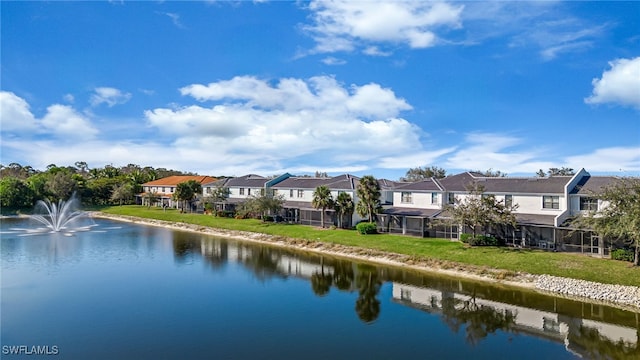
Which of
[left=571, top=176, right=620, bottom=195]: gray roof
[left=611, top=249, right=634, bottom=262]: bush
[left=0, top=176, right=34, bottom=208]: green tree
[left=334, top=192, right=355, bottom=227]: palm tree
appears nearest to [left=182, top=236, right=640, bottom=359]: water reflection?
[left=611, top=249, right=634, bottom=262]: bush

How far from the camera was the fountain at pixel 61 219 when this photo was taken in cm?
5847

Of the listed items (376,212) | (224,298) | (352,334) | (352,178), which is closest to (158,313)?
(224,298)

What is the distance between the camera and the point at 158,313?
23.9 m

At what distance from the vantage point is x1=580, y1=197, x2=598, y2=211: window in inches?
1447

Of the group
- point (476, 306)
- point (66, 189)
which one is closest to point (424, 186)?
point (476, 306)

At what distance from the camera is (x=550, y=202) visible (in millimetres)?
39594

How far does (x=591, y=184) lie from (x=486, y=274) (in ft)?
51.0

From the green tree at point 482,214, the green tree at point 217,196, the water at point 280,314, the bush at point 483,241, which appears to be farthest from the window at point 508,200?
the green tree at point 217,196

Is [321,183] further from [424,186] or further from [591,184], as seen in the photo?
[591,184]

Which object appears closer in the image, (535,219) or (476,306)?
(476,306)

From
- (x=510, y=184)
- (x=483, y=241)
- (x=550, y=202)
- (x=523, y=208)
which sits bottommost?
(x=483, y=241)

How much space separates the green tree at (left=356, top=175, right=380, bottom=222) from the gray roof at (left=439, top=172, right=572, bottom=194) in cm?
832

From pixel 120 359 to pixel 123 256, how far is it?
25278 mm

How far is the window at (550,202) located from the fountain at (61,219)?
5823 cm
